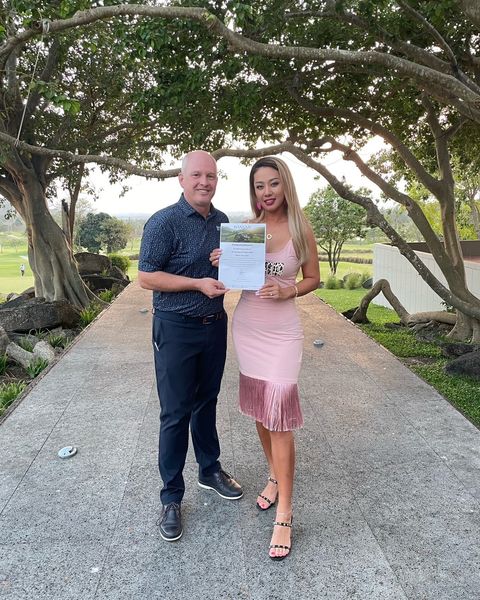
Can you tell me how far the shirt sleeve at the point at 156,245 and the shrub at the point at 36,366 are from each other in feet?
16.2

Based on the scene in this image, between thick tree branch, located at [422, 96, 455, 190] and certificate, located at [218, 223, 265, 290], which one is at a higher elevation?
thick tree branch, located at [422, 96, 455, 190]

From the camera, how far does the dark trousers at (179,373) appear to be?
290cm

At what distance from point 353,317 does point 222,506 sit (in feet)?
29.3

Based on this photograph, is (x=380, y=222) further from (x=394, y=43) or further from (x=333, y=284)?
(x=333, y=284)

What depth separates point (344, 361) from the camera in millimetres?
6820

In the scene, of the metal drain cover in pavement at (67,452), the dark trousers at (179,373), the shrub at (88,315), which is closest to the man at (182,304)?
the dark trousers at (179,373)

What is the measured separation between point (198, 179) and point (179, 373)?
40.7 inches

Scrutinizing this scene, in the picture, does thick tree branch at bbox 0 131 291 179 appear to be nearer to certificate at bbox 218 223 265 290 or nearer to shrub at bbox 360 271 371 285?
certificate at bbox 218 223 265 290

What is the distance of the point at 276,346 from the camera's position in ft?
9.42

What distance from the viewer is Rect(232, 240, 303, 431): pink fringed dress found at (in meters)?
2.85

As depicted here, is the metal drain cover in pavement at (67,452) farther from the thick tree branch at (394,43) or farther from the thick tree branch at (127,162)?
the thick tree branch at (394,43)

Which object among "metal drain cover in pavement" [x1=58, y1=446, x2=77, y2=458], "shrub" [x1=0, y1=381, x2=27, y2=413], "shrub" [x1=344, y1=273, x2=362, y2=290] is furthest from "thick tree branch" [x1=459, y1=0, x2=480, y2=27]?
"shrub" [x1=344, y1=273, x2=362, y2=290]

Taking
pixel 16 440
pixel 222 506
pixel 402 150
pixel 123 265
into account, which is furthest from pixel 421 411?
pixel 123 265

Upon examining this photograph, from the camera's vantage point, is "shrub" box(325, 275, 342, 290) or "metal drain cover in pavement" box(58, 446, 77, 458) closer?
"metal drain cover in pavement" box(58, 446, 77, 458)
